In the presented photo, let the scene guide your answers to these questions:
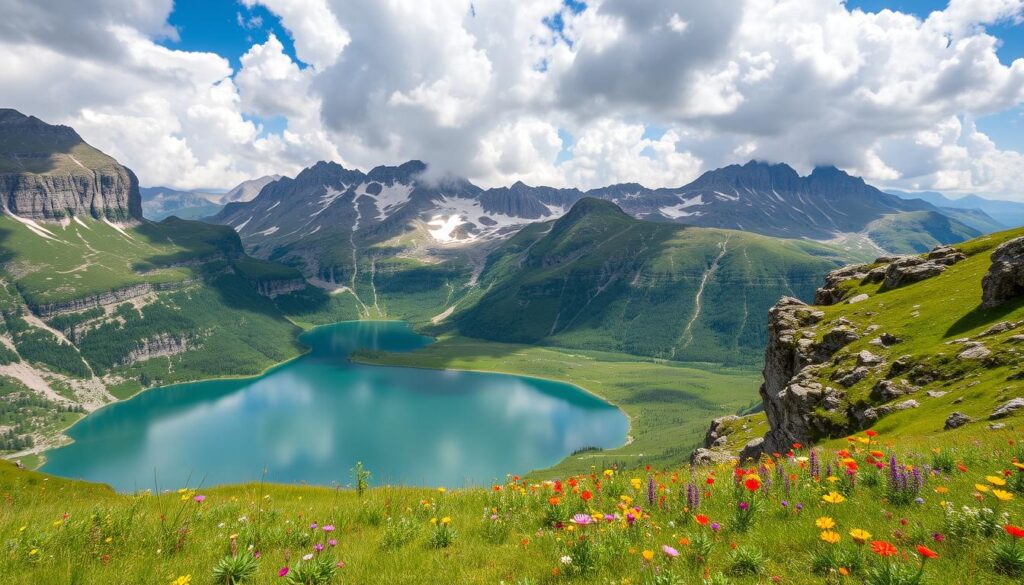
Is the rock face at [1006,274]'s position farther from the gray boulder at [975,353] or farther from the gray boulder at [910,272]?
the gray boulder at [910,272]

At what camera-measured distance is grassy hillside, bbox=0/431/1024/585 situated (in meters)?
5.46

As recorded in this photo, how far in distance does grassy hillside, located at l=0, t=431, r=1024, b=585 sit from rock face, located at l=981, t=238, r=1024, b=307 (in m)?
41.5

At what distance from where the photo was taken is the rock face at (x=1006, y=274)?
124 feet

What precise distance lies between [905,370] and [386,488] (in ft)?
142

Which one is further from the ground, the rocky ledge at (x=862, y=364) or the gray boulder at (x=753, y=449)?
the rocky ledge at (x=862, y=364)

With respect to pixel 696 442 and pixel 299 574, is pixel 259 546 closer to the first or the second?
pixel 299 574

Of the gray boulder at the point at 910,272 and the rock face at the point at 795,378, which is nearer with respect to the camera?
the rock face at the point at 795,378

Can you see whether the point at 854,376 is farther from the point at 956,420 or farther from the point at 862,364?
the point at 956,420

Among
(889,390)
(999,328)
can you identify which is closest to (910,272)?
(999,328)

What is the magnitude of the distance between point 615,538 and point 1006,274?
5108cm

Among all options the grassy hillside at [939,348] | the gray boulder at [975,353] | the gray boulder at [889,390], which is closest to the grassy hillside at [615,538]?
the grassy hillside at [939,348]

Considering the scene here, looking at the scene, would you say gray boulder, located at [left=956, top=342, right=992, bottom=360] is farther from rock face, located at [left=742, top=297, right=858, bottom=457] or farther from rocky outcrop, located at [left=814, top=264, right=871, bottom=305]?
rocky outcrop, located at [left=814, top=264, right=871, bottom=305]

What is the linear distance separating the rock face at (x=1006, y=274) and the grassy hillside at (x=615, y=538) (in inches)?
Result: 1634

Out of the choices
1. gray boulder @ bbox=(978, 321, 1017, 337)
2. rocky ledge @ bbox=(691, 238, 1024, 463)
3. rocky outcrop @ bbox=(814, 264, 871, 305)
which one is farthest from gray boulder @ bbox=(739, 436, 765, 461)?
rocky outcrop @ bbox=(814, 264, 871, 305)
